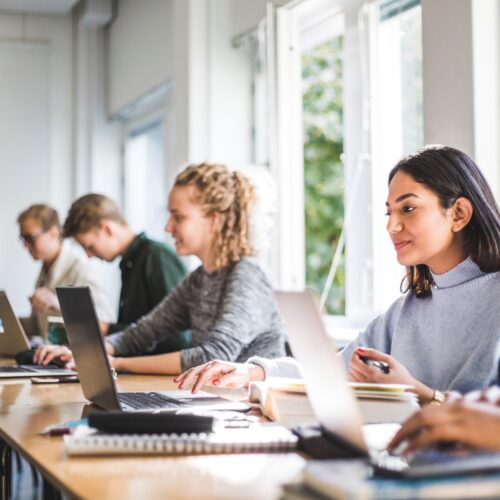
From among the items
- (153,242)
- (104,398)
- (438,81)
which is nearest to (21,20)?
(153,242)

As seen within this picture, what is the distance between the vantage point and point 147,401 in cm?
184

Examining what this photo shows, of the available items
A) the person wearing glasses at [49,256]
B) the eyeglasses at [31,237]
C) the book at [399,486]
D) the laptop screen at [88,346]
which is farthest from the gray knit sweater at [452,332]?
the eyeglasses at [31,237]

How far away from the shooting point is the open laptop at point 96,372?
1.65 m

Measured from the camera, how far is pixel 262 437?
1407mm

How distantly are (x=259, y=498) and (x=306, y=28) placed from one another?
Result: 294 centimetres

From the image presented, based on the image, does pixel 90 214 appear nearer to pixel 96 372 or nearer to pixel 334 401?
pixel 96 372

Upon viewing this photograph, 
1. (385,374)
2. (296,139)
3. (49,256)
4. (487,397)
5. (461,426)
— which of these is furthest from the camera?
(49,256)

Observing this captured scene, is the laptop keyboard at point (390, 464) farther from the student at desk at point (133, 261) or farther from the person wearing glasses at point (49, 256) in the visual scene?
the person wearing glasses at point (49, 256)

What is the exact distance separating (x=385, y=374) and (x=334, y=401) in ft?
1.63

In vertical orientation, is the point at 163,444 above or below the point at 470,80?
below

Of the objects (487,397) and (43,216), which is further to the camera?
(43,216)

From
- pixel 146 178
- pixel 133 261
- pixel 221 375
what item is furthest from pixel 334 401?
pixel 146 178

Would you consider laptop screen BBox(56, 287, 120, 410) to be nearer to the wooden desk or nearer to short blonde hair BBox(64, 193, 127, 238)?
the wooden desk

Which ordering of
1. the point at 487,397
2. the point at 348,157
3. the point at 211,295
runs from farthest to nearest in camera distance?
the point at 348,157, the point at 211,295, the point at 487,397
